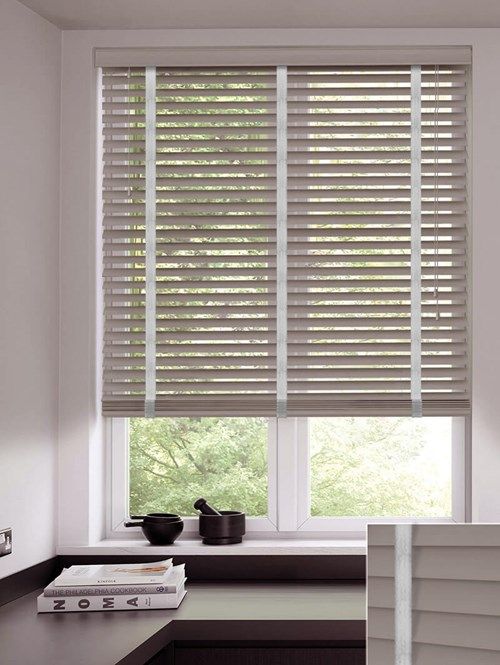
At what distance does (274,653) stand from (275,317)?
1.06 m

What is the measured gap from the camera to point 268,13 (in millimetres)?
2674

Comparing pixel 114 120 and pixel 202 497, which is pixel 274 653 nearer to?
pixel 202 497

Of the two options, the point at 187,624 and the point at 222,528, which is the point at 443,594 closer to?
the point at 187,624

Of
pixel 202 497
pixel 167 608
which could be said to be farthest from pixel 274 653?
pixel 202 497

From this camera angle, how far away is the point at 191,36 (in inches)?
110

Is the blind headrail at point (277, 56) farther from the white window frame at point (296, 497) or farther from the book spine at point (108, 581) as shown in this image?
the book spine at point (108, 581)

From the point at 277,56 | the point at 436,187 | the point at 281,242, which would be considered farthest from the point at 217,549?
the point at 277,56

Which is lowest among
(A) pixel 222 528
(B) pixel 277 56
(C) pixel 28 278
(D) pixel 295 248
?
(A) pixel 222 528

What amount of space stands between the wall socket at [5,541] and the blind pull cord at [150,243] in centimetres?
63

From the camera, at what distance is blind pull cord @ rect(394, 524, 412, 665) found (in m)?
1.30

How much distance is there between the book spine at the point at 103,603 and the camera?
230 cm

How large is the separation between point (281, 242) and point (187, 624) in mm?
1254

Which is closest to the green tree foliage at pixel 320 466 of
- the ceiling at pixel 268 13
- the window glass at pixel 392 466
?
the window glass at pixel 392 466

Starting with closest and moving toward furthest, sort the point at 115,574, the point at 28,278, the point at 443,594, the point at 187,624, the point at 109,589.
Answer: the point at 443,594 < the point at 187,624 < the point at 109,589 < the point at 115,574 < the point at 28,278
